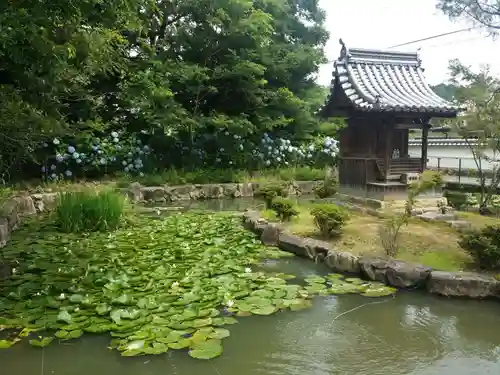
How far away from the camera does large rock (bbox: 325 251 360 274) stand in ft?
19.4

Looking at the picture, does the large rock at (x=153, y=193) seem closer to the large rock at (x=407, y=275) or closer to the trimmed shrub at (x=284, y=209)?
the trimmed shrub at (x=284, y=209)

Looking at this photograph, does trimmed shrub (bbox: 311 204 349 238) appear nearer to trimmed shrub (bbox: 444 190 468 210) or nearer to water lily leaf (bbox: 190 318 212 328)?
water lily leaf (bbox: 190 318 212 328)

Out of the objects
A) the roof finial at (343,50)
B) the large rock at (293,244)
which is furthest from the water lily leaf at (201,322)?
the roof finial at (343,50)

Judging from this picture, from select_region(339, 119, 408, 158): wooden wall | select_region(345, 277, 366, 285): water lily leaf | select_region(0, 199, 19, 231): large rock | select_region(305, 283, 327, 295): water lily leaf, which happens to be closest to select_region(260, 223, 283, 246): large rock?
select_region(345, 277, 366, 285): water lily leaf

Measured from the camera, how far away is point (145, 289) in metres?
4.96

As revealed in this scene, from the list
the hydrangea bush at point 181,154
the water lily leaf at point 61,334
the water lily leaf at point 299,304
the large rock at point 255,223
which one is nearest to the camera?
the water lily leaf at point 61,334

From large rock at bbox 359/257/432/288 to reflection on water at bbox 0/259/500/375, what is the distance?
425mm

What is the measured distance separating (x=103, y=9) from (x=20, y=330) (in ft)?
11.1

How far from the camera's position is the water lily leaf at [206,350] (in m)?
3.56

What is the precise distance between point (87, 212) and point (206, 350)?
5328 mm

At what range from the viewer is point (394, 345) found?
393cm

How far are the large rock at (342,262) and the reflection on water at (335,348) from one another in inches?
39.9

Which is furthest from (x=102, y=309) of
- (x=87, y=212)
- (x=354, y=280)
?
(x=87, y=212)

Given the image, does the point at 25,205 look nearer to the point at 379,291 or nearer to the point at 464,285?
the point at 379,291
